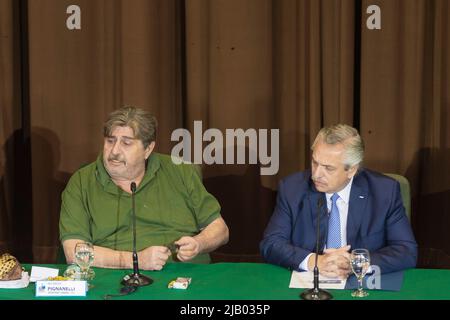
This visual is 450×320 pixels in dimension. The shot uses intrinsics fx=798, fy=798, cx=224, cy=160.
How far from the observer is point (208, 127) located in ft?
15.1

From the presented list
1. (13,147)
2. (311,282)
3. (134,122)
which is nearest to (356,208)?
(311,282)

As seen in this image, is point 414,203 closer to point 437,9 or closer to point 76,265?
point 437,9

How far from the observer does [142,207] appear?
3.55 m

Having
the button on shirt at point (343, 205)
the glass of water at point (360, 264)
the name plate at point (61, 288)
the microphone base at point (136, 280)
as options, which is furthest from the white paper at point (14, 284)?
the button on shirt at point (343, 205)

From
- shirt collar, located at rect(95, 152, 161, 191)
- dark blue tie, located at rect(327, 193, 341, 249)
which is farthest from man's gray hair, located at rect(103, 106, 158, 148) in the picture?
dark blue tie, located at rect(327, 193, 341, 249)

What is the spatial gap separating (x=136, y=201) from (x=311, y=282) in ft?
3.26

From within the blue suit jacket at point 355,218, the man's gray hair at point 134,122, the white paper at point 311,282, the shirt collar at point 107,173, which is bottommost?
the white paper at point 311,282

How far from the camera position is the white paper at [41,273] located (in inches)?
113

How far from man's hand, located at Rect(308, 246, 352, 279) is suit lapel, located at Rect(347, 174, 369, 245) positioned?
30 centimetres

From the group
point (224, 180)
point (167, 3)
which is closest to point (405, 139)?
point (224, 180)

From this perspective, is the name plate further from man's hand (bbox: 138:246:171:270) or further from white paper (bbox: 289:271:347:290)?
white paper (bbox: 289:271:347:290)

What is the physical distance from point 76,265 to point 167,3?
204 centimetres

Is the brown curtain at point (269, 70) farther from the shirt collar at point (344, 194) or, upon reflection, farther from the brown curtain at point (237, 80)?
the shirt collar at point (344, 194)

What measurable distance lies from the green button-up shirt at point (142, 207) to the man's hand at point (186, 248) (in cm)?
28
